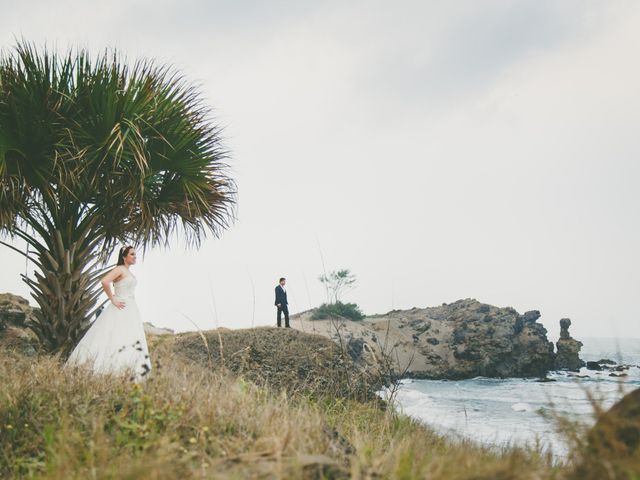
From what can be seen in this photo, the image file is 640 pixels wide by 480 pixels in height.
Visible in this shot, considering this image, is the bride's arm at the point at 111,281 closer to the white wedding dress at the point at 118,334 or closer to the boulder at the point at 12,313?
the white wedding dress at the point at 118,334

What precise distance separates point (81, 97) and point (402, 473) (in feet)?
28.0

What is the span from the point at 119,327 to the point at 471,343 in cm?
2811

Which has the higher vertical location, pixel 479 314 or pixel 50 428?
pixel 479 314

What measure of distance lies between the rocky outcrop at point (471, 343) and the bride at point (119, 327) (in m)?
22.2

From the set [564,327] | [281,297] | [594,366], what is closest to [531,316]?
[564,327]

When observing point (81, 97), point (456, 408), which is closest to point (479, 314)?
point (456, 408)

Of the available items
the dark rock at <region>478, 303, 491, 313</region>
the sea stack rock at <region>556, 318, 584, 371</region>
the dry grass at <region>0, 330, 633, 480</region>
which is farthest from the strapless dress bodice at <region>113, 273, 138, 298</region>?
the sea stack rock at <region>556, 318, 584, 371</region>

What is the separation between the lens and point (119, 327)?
299 inches

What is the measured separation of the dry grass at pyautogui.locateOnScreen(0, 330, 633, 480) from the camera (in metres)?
2.60

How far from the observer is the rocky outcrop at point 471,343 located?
3136 centimetres

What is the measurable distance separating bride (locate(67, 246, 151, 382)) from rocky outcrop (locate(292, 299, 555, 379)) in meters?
22.2

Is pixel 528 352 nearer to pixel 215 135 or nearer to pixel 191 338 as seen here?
pixel 191 338

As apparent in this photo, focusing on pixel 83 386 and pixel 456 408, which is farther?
pixel 456 408

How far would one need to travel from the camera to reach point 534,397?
75.8ft
